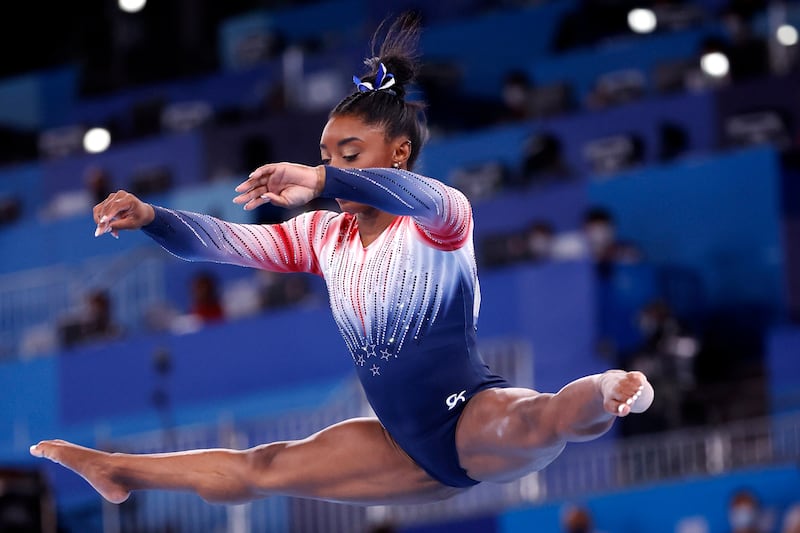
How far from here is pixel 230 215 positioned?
13.0m

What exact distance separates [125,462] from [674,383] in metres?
5.60

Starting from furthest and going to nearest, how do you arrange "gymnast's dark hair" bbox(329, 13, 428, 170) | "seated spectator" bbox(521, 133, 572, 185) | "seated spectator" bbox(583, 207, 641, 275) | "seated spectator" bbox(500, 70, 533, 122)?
"seated spectator" bbox(500, 70, 533, 122), "seated spectator" bbox(521, 133, 572, 185), "seated spectator" bbox(583, 207, 641, 275), "gymnast's dark hair" bbox(329, 13, 428, 170)

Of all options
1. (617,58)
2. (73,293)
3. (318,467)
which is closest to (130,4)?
(73,293)

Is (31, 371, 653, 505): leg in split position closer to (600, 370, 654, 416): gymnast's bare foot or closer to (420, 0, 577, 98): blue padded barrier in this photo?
(600, 370, 654, 416): gymnast's bare foot

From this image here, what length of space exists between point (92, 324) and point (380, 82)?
742cm

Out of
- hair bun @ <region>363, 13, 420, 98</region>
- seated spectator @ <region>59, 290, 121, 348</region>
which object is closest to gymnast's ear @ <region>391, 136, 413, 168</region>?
hair bun @ <region>363, 13, 420, 98</region>

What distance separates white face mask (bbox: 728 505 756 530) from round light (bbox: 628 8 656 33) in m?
5.76

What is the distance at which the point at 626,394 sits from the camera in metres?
4.29

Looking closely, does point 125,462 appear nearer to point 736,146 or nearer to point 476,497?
point 476,497

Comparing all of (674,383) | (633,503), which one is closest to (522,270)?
(674,383)

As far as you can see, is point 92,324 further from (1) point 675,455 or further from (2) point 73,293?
(1) point 675,455

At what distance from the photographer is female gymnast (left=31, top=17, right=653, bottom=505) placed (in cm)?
493

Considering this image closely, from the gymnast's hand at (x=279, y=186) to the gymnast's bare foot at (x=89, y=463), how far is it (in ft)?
4.53

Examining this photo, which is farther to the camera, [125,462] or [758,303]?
[758,303]
